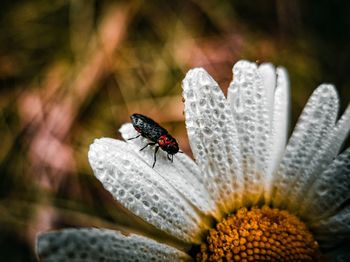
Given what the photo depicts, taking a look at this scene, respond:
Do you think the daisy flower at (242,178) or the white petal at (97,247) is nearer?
the white petal at (97,247)

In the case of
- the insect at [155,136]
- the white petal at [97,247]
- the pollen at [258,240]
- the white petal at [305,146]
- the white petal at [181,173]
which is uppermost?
the white petal at [305,146]

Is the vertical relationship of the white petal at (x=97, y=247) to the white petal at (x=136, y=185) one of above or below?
below

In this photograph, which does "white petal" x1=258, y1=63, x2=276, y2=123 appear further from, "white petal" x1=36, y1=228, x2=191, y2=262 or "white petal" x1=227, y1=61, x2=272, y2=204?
"white petal" x1=36, y1=228, x2=191, y2=262

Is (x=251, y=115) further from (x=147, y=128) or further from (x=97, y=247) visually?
(x=97, y=247)

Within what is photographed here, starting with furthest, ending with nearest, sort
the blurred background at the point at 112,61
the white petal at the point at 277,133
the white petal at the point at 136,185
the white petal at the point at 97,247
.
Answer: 1. the blurred background at the point at 112,61
2. the white petal at the point at 277,133
3. the white petal at the point at 136,185
4. the white petal at the point at 97,247

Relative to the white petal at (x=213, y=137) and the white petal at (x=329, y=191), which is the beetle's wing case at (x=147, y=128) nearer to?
the white petal at (x=213, y=137)

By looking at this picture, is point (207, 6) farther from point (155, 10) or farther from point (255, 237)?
point (255, 237)

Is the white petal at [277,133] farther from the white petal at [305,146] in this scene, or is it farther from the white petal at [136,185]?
the white petal at [136,185]

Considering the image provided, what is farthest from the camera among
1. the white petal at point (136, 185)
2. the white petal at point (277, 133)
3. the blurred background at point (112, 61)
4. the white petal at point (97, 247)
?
the blurred background at point (112, 61)

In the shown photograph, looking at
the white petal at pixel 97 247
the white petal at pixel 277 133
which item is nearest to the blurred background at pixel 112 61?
the white petal at pixel 277 133

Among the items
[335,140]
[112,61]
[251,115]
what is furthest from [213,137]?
[112,61]
